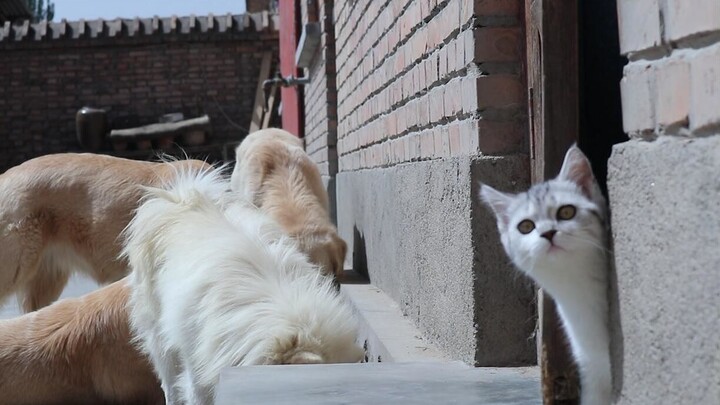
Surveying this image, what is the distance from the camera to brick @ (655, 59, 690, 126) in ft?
5.32

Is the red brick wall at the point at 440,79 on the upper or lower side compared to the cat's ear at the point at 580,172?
upper

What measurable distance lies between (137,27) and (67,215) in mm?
9307

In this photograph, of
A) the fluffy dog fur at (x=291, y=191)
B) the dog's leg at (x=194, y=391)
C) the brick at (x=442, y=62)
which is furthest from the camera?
the fluffy dog fur at (x=291, y=191)

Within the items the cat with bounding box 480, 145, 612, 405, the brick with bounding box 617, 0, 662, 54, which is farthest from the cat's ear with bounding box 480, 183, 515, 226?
the brick with bounding box 617, 0, 662, 54

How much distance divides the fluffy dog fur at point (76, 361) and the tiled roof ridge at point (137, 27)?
10.7m

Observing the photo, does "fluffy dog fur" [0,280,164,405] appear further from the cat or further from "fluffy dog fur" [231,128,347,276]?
the cat

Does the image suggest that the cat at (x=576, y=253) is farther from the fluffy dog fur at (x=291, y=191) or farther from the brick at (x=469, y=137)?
the fluffy dog fur at (x=291, y=191)

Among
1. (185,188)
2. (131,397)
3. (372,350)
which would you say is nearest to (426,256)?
(372,350)

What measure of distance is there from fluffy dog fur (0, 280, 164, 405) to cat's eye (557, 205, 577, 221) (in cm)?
284

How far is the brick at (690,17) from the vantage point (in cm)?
149

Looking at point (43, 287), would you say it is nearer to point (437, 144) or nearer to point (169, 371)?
point (169, 371)

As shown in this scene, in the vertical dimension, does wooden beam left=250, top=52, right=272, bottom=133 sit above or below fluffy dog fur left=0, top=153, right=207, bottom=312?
above

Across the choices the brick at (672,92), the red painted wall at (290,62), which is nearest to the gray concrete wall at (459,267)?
the brick at (672,92)

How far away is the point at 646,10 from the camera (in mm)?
1780
